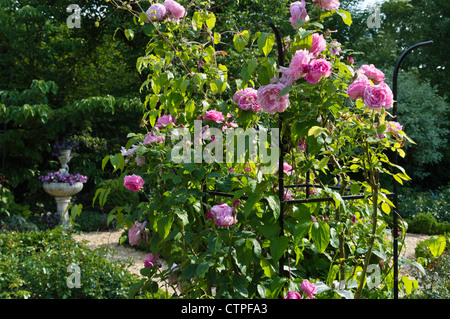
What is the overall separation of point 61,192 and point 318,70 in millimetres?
6293

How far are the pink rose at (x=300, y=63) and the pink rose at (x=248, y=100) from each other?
193 mm

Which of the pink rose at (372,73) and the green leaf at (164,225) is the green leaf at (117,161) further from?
the pink rose at (372,73)

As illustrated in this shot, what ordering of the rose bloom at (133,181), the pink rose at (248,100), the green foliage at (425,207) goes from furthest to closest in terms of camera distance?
1. the green foliage at (425,207)
2. the rose bloom at (133,181)
3. the pink rose at (248,100)

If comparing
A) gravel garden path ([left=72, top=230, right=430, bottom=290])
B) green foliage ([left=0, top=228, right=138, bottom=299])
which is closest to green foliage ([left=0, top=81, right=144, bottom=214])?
gravel garden path ([left=72, top=230, right=430, bottom=290])

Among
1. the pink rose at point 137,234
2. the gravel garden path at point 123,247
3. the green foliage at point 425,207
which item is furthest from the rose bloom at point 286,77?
the green foliage at point 425,207

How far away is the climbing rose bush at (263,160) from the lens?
1450mm

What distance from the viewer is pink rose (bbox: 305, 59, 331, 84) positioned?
54.1 inches

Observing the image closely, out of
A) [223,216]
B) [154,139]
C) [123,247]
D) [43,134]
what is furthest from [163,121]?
[43,134]

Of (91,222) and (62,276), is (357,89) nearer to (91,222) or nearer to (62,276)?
(62,276)

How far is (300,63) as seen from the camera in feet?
4.55

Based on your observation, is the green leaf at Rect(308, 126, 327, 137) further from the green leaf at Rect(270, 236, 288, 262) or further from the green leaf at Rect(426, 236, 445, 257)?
the green leaf at Rect(426, 236, 445, 257)

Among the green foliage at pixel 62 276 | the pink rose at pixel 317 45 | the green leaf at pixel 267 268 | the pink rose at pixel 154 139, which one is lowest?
the green foliage at pixel 62 276

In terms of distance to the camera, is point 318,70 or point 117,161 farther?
point 117,161

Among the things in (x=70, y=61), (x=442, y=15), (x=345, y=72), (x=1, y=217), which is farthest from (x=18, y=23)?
(x=442, y=15)
